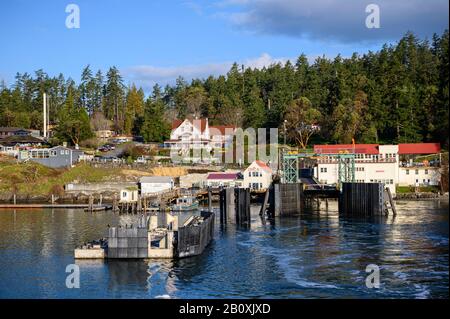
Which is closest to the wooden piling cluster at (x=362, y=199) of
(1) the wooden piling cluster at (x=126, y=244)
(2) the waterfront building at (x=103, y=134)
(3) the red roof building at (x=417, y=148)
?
(3) the red roof building at (x=417, y=148)

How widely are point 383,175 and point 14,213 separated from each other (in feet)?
157

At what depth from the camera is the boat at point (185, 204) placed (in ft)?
236

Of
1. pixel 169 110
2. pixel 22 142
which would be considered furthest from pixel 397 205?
pixel 169 110

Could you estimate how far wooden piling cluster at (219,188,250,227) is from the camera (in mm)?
64312

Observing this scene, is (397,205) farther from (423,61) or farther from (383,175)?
(423,61)

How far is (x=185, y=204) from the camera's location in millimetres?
73812

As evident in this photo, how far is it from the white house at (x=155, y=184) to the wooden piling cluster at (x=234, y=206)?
22.0m

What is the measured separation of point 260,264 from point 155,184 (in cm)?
4614

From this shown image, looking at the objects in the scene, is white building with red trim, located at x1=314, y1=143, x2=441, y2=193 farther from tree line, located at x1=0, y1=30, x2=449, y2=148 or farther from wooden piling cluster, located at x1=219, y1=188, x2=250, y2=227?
wooden piling cluster, located at x1=219, y1=188, x2=250, y2=227

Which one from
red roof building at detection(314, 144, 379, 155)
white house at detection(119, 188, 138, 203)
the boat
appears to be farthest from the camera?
red roof building at detection(314, 144, 379, 155)

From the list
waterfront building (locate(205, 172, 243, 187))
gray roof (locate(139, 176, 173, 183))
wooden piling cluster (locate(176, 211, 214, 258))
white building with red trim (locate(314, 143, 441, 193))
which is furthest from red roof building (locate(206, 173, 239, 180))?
wooden piling cluster (locate(176, 211, 214, 258))

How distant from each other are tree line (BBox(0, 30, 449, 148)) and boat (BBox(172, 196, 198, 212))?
3431 centimetres

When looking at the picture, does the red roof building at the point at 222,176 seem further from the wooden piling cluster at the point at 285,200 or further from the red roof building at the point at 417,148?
the red roof building at the point at 417,148

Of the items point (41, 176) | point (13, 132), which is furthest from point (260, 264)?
point (13, 132)
